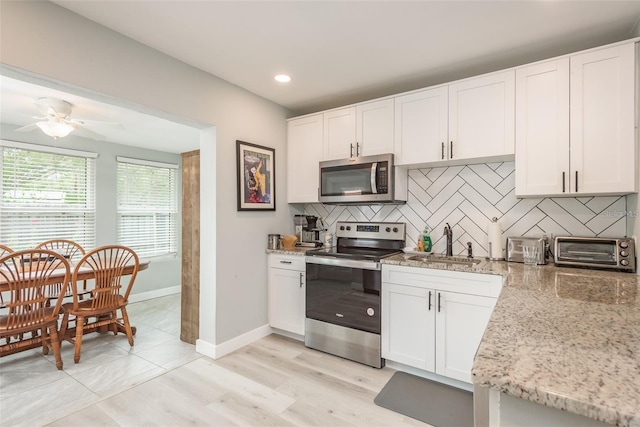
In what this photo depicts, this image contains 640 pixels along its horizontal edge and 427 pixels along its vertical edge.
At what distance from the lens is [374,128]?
2.88 metres

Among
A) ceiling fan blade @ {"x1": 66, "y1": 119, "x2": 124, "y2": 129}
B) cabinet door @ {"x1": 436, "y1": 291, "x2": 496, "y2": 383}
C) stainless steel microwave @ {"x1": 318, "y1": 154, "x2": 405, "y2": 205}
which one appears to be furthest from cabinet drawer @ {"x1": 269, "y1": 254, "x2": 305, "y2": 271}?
ceiling fan blade @ {"x1": 66, "y1": 119, "x2": 124, "y2": 129}

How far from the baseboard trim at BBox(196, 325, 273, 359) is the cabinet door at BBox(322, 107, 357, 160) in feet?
6.29

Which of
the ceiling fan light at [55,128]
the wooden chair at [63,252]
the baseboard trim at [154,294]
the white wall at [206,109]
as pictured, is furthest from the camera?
the baseboard trim at [154,294]

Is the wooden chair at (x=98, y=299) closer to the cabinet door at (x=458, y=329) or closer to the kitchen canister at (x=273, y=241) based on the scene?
the kitchen canister at (x=273, y=241)

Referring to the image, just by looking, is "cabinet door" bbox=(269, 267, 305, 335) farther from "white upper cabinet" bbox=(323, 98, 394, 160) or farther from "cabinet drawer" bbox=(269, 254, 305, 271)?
"white upper cabinet" bbox=(323, 98, 394, 160)

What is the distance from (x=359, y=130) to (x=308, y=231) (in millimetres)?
1235

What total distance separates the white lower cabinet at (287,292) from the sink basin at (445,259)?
107 cm

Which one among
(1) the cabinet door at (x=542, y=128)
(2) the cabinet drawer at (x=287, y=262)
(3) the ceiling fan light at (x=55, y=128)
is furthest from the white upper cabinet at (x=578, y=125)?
(3) the ceiling fan light at (x=55, y=128)

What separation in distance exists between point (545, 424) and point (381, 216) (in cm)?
259

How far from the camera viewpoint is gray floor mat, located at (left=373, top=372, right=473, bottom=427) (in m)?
1.95

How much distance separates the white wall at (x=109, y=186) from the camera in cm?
381

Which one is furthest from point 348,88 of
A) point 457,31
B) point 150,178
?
point 150,178

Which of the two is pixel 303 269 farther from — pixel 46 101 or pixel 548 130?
pixel 46 101

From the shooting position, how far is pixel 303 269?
3014 mm
